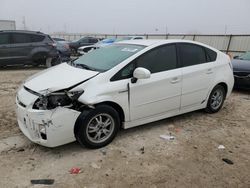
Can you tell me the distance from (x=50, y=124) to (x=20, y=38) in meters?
9.02

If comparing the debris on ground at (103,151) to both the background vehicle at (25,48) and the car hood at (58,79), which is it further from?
the background vehicle at (25,48)

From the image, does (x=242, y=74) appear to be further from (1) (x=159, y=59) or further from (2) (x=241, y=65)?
(1) (x=159, y=59)

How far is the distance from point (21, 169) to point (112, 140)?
4.48 feet

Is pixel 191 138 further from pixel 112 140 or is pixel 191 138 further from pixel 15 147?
pixel 15 147

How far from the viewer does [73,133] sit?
11.8 feet

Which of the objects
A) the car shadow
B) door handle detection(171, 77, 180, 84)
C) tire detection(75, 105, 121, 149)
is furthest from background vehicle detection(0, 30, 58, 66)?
tire detection(75, 105, 121, 149)

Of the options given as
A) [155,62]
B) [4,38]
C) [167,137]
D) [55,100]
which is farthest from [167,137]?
[4,38]

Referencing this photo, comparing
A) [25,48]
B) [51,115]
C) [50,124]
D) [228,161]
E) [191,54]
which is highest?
[191,54]

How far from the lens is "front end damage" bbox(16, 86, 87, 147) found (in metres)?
3.38

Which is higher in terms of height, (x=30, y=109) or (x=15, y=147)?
(x=30, y=109)

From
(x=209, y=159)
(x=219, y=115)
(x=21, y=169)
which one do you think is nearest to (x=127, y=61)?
(x=209, y=159)

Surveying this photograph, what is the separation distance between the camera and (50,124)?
133 inches

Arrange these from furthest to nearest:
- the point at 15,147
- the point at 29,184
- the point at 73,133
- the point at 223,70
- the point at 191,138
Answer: the point at 223,70 < the point at 191,138 < the point at 15,147 < the point at 73,133 < the point at 29,184

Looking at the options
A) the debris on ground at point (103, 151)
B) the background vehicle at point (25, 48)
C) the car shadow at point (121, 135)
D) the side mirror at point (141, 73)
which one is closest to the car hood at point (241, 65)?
the car shadow at point (121, 135)
